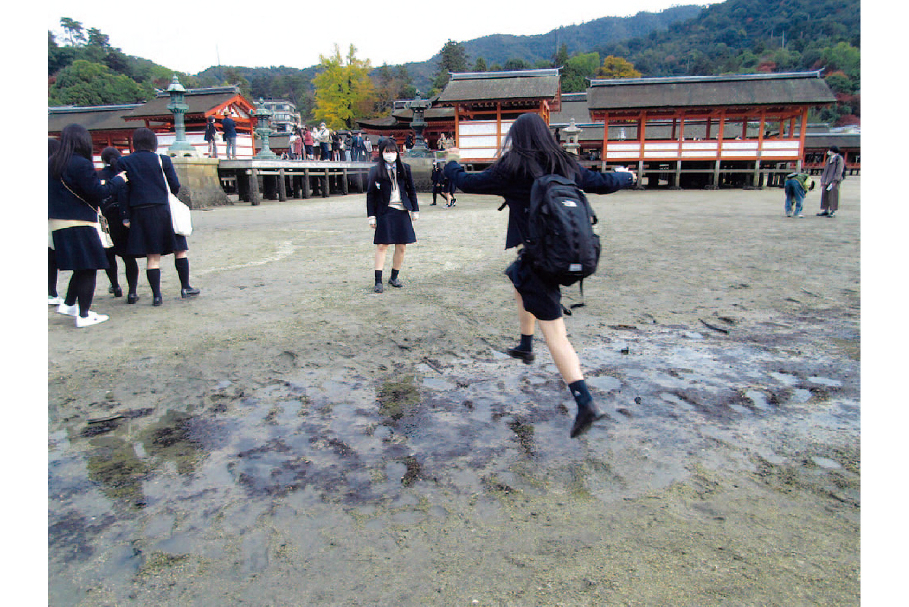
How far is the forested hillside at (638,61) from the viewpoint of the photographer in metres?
58.8

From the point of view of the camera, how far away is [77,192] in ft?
15.3

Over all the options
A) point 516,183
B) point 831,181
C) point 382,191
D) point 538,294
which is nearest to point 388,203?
point 382,191

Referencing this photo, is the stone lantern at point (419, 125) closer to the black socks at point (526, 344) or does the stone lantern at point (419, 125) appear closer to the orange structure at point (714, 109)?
the orange structure at point (714, 109)

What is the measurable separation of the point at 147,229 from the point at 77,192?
2.56ft

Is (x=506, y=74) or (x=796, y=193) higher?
(x=506, y=74)

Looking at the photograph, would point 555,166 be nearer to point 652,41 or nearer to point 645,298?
point 645,298

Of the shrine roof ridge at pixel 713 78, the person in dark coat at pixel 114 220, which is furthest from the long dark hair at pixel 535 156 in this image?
the shrine roof ridge at pixel 713 78

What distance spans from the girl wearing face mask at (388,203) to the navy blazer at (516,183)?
110 inches

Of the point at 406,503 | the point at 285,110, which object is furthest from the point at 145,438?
the point at 285,110

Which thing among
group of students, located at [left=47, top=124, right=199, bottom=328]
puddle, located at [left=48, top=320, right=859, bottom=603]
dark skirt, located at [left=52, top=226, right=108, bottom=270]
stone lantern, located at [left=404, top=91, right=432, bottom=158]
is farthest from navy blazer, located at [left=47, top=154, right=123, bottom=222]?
stone lantern, located at [left=404, top=91, right=432, bottom=158]

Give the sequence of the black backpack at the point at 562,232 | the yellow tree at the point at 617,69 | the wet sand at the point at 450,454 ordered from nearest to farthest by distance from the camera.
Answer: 1. the wet sand at the point at 450,454
2. the black backpack at the point at 562,232
3. the yellow tree at the point at 617,69

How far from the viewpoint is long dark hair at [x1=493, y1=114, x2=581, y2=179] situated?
9.89ft

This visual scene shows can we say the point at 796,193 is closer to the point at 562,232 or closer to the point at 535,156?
the point at 535,156

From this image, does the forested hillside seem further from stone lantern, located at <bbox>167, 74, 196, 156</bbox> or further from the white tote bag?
the white tote bag
